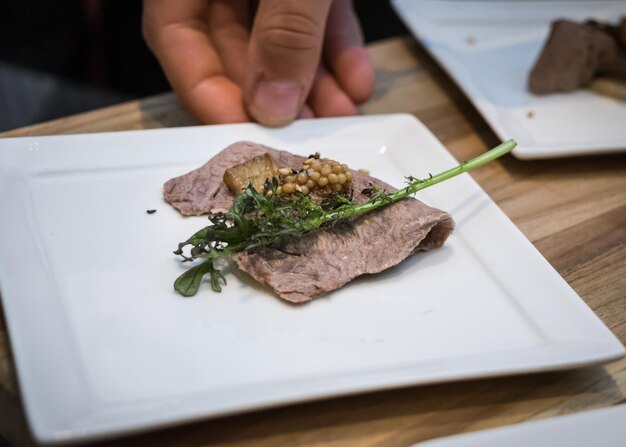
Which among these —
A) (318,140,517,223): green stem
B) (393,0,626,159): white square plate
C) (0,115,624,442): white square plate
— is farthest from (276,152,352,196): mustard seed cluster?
(393,0,626,159): white square plate

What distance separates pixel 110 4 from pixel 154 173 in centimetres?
218

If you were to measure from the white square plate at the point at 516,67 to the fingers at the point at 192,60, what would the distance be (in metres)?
1.13

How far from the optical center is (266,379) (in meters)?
1.70

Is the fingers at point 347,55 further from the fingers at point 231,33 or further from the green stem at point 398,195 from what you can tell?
the green stem at point 398,195

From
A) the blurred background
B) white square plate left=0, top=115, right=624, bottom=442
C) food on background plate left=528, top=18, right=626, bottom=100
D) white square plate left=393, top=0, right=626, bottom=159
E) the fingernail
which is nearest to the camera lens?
white square plate left=0, top=115, right=624, bottom=442

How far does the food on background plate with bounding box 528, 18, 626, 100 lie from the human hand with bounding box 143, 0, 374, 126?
89cm

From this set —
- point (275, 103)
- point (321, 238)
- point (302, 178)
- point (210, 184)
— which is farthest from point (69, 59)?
point (321, 238)

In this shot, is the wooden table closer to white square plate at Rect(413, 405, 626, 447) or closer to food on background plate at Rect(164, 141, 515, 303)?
white square plate at Rect(413, 405, 626, 447)

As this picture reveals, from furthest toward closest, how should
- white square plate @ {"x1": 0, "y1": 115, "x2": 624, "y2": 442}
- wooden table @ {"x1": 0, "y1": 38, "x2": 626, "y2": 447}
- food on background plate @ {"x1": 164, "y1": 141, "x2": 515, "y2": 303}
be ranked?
food on background plate @ {"x1": 164, "y1": 141, "x2": 515, "y2": 303} → wooden table @ {"x1": 0, "y1": 38, "x2": 626, "y2": 447} → white square plate @ {"x1": 0, "y1": 115, "x2": 624, "y2": 442}

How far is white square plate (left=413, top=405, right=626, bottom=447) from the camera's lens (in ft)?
5.43

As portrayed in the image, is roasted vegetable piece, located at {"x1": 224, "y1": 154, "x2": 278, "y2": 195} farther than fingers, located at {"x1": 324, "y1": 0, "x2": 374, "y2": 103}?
No

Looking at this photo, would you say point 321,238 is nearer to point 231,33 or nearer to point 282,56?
point 282,56

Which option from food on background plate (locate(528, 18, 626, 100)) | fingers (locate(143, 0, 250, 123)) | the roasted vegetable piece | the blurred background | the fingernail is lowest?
the blurred background

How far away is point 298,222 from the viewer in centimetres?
201
